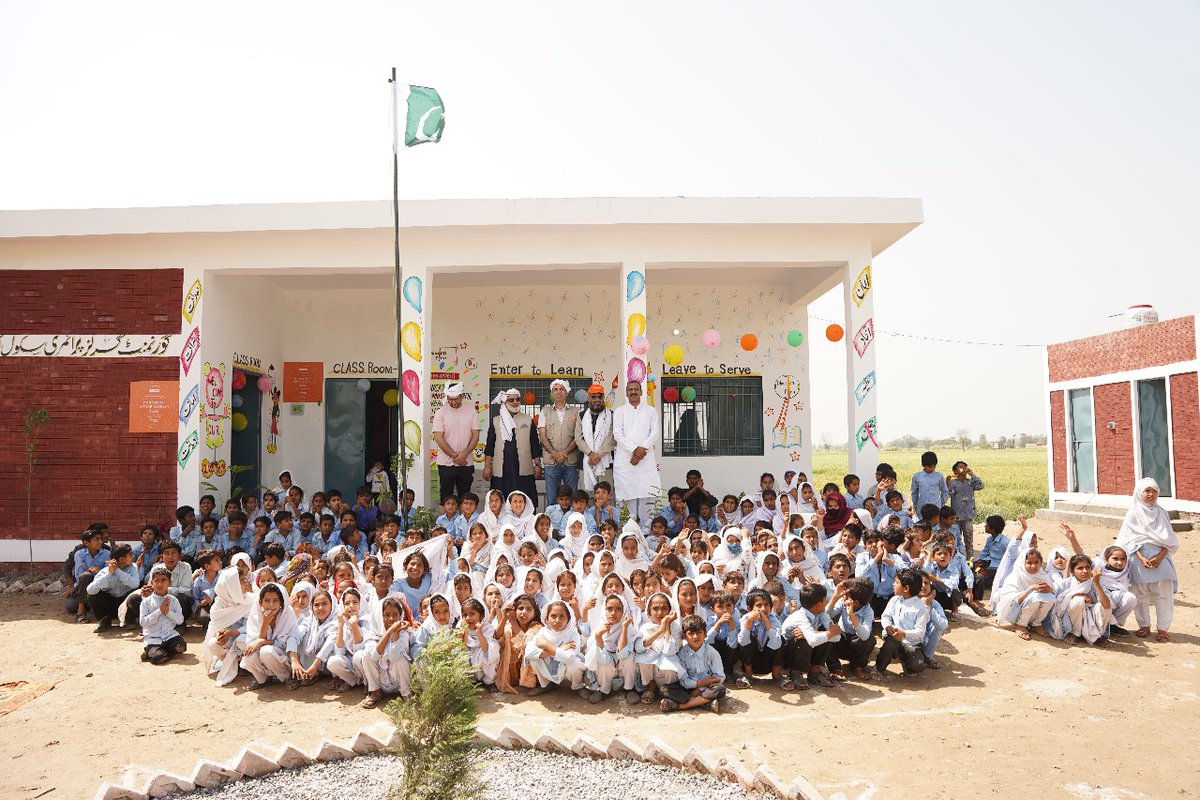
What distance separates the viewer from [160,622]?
6.11m

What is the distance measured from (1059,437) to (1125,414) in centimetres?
179

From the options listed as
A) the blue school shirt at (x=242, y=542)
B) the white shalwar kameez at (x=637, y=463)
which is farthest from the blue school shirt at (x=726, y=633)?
the blue school shirt at (x=242, y=542)

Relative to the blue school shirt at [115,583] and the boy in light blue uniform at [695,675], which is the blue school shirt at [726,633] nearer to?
the boy in light blue uniform at [695,675]

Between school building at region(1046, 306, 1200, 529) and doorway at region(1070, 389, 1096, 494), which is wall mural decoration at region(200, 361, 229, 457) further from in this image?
doorway at region(1070, 389, 1096, 494)

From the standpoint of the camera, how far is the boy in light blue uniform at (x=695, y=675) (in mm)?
4781

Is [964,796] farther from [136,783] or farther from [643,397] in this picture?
[643,397]

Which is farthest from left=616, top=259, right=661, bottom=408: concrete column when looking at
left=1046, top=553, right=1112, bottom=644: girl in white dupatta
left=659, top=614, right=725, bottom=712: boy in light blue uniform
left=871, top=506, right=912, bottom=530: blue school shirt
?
left=1046, top=553, right=1112, bottom=644: girl in white dupatta

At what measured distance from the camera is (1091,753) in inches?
158

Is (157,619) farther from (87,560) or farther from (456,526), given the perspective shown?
(456,526)

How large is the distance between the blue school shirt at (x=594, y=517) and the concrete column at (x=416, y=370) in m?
1.83

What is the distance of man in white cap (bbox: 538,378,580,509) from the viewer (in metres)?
8.16

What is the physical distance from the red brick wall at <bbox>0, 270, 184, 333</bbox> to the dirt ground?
367 cm

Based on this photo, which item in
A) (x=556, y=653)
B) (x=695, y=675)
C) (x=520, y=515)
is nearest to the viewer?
(x=695, y=675)

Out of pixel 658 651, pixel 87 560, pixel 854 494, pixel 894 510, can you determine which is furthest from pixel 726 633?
pixel 87 560
